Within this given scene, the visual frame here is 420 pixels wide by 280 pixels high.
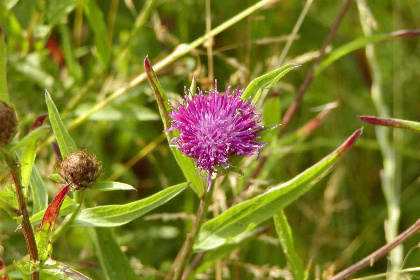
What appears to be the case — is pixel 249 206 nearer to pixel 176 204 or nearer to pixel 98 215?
pixel 98 215

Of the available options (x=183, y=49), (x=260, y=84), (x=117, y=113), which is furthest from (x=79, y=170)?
(x=117, y=113)

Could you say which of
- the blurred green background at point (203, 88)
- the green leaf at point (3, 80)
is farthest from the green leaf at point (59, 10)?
the green leaf at point (3, 80)

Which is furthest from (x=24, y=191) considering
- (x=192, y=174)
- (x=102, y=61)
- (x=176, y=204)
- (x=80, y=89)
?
(x=176, y=204)

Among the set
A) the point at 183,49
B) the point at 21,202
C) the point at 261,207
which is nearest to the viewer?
the point at 21,202

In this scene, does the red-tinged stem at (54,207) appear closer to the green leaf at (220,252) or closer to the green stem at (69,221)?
the green stem at (69,221)

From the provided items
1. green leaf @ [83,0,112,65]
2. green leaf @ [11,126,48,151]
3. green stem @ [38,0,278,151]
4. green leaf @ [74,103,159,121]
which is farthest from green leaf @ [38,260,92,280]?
green leaf @ [83,0,112,65]

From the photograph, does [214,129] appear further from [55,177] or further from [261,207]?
[55,177]
